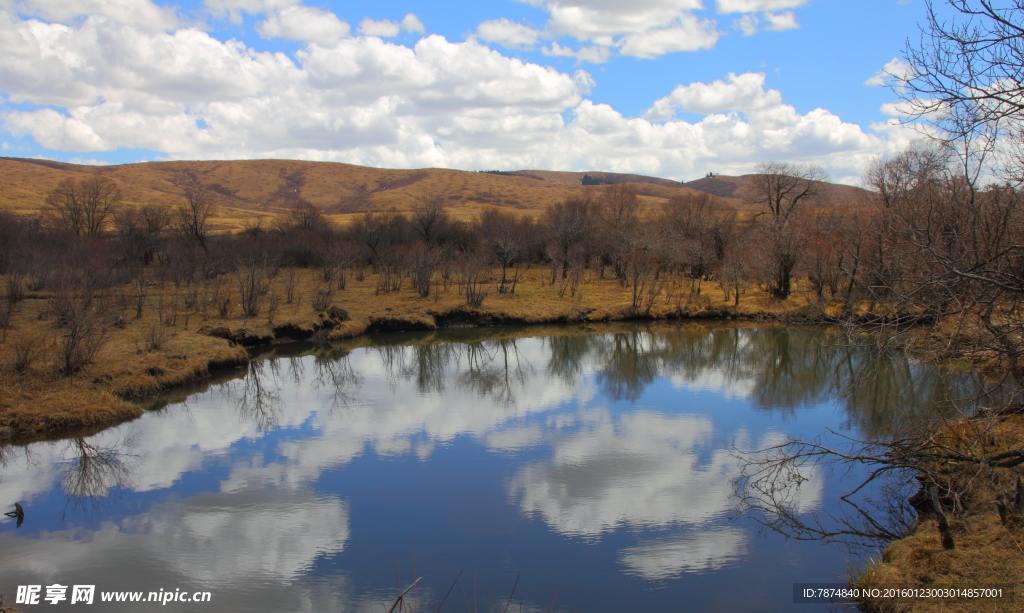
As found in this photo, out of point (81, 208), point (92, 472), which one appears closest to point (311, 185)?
point (81, 208)

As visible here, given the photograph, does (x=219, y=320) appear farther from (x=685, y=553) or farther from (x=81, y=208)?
(x=81, y=208)

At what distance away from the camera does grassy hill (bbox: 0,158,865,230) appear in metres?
109

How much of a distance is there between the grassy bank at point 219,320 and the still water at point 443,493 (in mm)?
1279

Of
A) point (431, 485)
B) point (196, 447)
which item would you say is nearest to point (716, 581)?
point (431, 485)

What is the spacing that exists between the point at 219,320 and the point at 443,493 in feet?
65.8

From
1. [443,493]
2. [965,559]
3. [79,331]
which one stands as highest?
[79,331]

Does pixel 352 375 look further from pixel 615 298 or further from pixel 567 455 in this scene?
pixel 615 298

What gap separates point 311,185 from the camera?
132 m

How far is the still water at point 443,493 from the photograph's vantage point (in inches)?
335

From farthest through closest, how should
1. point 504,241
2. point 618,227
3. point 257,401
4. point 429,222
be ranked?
point 429,222
point 618,227
point 504,241
point 257,401

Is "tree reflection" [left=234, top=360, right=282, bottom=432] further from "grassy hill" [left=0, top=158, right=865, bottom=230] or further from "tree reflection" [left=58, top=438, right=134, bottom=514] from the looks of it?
"grassy hill" [left=0, top=158, right=865, bottom=230]

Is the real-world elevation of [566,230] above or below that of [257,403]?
above

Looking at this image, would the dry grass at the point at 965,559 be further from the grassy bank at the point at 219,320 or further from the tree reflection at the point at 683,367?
the grassy bank at the point at 219,320

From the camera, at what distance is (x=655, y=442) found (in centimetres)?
1402
